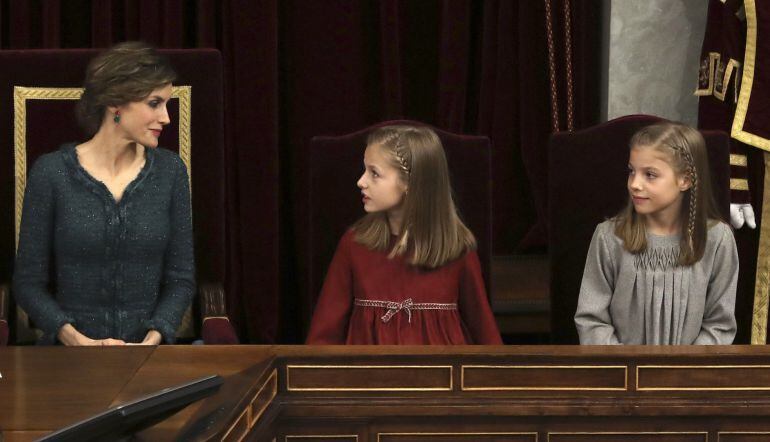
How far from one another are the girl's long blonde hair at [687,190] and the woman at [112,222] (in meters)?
1.09

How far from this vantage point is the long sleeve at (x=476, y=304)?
2928 mm

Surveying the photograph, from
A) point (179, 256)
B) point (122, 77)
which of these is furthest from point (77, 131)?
point (179, 256)

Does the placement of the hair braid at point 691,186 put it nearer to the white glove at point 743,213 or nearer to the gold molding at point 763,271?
the white glove at point 743,213

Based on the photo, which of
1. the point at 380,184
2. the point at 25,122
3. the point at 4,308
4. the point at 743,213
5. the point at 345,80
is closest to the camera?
the point at 380,184

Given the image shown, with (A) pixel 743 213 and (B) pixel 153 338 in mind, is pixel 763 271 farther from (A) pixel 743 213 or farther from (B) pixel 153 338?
(B) pixel 153 338

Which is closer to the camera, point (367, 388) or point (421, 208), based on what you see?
point (367, 388)

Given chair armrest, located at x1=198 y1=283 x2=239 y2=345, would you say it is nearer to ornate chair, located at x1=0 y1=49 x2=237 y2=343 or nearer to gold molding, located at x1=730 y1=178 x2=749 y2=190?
ornate chair, located at x1=0 y1=49 x2=237 y2=343

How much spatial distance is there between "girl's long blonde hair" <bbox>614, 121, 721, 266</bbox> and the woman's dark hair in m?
1.15

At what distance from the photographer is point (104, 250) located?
116 inches

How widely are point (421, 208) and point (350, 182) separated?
0.25 meters

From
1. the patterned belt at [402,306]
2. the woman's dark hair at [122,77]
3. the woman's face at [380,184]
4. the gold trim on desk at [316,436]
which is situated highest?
the woman's dark hair at [122,77]

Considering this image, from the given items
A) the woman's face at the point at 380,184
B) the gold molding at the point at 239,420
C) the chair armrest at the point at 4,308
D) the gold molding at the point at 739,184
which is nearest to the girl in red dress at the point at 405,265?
the woman's face at the point at 380,184

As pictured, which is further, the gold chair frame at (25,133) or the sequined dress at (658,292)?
the gold chair frame at (25,133)

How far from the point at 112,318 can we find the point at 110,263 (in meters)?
0.14
